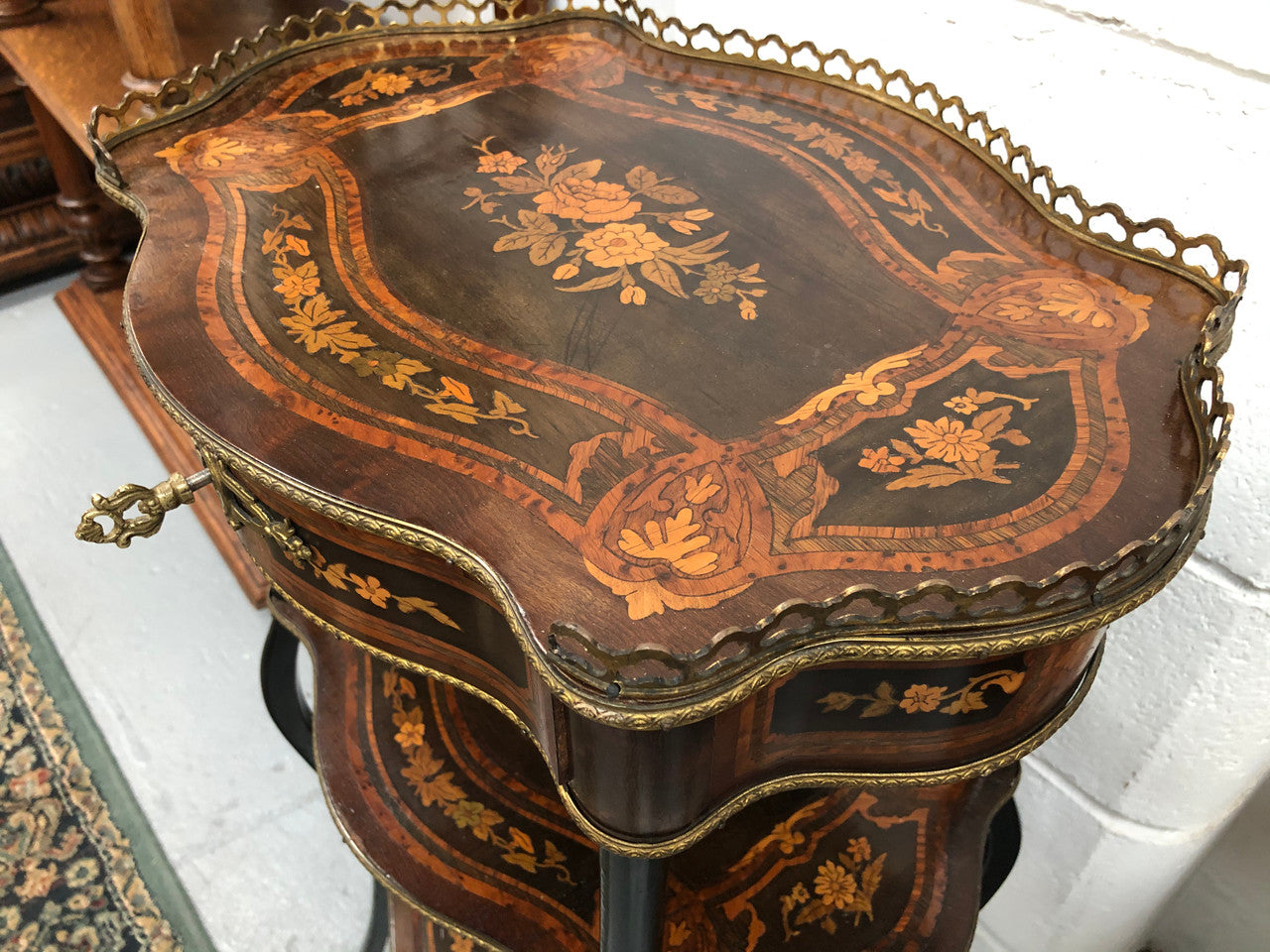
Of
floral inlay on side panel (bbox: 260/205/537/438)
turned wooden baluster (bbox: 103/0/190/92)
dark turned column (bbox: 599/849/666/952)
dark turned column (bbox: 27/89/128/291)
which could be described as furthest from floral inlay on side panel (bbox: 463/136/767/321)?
dark turned column (bbox: 27/89/128/291)

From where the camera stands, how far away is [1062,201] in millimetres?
934

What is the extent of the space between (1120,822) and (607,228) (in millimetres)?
845

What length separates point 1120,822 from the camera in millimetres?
1059

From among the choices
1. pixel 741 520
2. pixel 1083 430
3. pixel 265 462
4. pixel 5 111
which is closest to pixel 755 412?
pixel 741 520

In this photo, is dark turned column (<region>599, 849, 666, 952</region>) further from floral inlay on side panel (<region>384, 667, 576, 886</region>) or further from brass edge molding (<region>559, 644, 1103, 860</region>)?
floral inlay on side panel (<region>384, 667, 576, 886</region>)

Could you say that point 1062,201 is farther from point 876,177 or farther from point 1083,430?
point 1083,430

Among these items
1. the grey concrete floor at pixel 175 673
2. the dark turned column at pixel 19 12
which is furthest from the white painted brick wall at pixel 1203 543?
the dark turned column at pixel 19 12

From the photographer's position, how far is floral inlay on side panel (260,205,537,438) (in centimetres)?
65

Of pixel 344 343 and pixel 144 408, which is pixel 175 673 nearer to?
pixel 144 408

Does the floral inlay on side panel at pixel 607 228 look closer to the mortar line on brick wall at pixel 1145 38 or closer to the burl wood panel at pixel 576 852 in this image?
the mortar line on brick wall at pixel 1145 38

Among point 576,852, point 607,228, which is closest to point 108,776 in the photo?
point 576,852

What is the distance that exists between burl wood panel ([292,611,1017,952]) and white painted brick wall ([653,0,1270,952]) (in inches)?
7.1

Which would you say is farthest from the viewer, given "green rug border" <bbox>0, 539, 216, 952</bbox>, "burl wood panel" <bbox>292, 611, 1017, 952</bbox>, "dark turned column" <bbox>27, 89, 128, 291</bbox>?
"dark turned column" <bbox>27, 89, 128, 291</bbox>

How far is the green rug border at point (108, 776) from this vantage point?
124 cm
